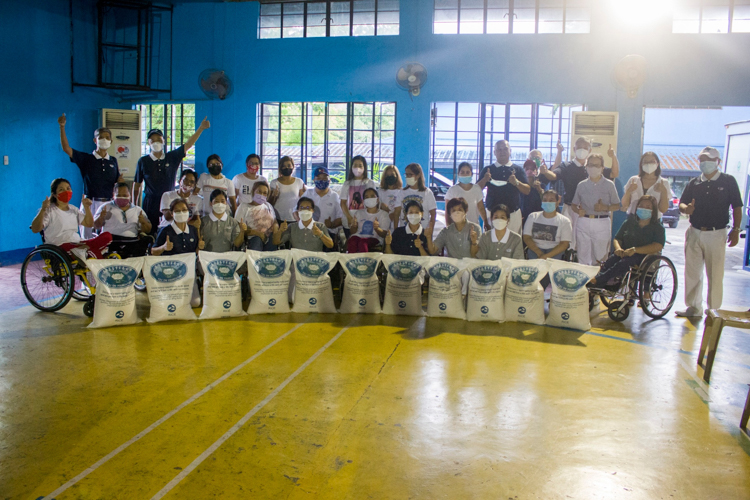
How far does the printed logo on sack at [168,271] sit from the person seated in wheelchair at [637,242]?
12.8ft

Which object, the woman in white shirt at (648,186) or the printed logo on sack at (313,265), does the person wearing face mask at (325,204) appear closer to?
the printed logo on sack at (313,265)

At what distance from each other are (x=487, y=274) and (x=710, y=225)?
2.32 meters

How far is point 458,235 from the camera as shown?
5805mm

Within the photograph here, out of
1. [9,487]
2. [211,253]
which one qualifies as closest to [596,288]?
[211,253]

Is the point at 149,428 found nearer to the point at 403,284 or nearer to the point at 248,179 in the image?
the point at 403,284

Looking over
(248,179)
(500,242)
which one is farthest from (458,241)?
(248,179)

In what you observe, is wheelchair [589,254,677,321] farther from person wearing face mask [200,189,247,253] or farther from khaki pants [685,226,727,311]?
person wearing face mask [200,189,247,253]

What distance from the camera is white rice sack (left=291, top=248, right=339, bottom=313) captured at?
5.54 meters

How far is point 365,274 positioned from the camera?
18.3 ft

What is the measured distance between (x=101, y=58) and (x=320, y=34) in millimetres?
3624

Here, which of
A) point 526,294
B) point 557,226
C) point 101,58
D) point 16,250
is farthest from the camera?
point 101,58

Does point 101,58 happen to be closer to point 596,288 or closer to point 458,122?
point 458,122

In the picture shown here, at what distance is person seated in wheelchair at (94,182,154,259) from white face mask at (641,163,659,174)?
5.34 m

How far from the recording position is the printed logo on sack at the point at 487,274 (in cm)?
529
